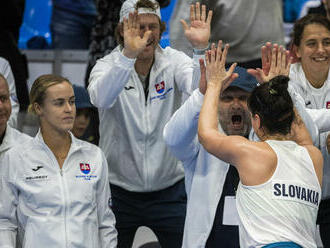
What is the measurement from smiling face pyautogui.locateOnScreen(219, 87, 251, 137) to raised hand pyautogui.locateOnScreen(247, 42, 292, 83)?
0.26 m

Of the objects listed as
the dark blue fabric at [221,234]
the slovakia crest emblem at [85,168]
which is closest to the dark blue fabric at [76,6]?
the slovakia crest emblem at [85,168]

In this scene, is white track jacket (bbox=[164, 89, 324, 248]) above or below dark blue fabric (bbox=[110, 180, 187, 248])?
above

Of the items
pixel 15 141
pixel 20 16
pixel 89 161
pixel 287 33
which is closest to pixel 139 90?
pixel 89 161

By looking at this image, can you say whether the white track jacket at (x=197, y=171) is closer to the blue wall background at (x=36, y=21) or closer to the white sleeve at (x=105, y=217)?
the white sleeve at (x=105, y=217)

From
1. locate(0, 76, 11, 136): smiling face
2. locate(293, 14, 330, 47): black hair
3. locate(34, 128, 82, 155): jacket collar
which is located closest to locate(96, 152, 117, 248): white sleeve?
locate(34, 128, 82, 155): jacket collar

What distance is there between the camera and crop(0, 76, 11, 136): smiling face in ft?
13.4

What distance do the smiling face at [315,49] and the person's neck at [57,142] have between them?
4.60ft

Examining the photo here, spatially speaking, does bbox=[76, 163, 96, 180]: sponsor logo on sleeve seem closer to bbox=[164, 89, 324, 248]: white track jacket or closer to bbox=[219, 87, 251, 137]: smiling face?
bbox=[164, 89, 324, 248]: white track jacket

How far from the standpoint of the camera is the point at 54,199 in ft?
11.9

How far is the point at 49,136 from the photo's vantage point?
3809mm

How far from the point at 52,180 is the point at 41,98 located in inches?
18.7

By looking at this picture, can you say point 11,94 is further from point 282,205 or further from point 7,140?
point 282,205

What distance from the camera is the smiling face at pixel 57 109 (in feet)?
12.5

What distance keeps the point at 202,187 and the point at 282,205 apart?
1.88 ft
